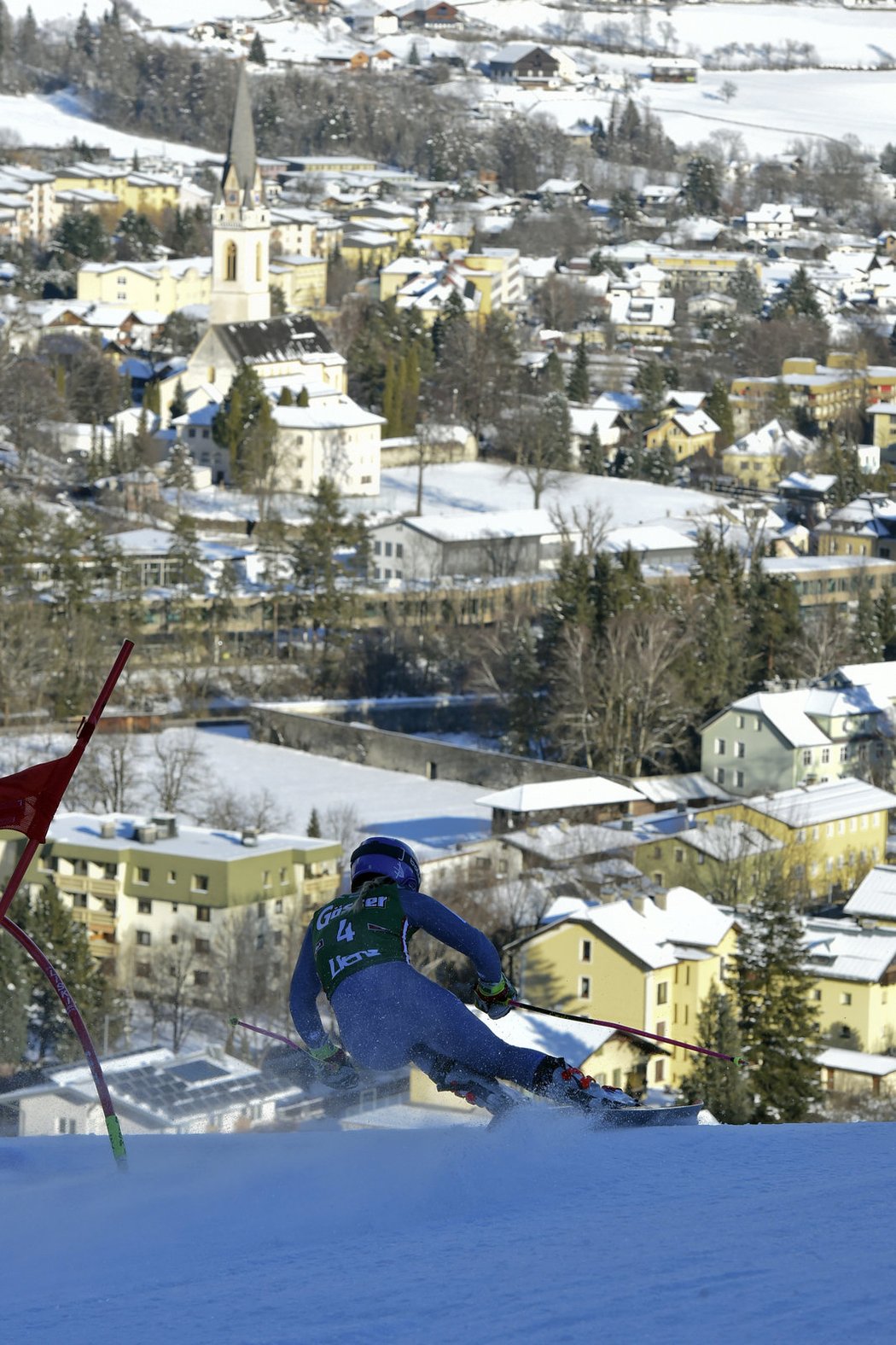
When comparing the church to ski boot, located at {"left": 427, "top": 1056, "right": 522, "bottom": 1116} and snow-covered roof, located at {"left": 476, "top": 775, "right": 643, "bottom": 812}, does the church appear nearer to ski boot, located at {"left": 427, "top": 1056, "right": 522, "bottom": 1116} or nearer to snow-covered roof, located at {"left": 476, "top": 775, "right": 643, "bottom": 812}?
snow-covered roof, located at {"left": 476, "top": 775, "right": 643, "bottom": 812}

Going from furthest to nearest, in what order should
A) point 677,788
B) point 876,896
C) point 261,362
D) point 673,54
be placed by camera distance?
1. point 673,54
2. point 261,362
3. point 677,788
4. point 876,896

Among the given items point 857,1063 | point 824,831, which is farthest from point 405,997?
point 824,831

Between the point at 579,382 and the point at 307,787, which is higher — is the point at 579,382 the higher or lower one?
the higher one

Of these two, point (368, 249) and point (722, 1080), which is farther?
point (368, 249)

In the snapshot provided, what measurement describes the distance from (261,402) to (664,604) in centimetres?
759

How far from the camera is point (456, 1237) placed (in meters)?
2.07

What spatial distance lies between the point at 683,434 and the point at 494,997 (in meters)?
25.3

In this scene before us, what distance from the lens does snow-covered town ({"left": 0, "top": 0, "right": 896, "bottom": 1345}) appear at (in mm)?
2145

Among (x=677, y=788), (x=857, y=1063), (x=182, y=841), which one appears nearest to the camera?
(x=857, y=1063)

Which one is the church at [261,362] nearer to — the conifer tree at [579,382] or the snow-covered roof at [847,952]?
the conifer tree at [579,382]

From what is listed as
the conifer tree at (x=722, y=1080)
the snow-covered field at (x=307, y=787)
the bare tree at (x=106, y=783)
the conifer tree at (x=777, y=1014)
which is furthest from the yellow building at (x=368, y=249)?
the conifer tree at (x=722, y=1080)

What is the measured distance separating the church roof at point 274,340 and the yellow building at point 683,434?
4007mm

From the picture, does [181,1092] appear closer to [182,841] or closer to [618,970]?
[618,970]

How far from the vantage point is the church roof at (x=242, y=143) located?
95.1 ft
